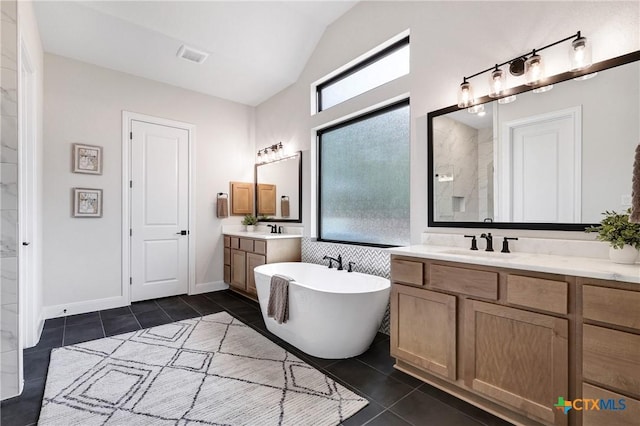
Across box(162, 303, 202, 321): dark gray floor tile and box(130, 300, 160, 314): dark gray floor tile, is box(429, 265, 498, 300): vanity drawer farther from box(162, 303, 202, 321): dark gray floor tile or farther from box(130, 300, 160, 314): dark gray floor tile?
box(130, 300, 160, 314): dark gray floor tile

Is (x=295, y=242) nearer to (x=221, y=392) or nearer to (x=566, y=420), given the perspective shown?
(x=221, y=392)

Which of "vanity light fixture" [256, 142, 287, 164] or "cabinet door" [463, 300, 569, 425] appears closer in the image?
"cabinet door" [463, 300, 569, 425]

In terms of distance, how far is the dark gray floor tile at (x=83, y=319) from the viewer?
10.8 feet

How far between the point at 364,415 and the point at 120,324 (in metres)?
2.82

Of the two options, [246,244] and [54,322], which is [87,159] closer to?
[54,322]

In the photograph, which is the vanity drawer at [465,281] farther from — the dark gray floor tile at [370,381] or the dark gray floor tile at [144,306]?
the dark gray floor tile at [144,306]

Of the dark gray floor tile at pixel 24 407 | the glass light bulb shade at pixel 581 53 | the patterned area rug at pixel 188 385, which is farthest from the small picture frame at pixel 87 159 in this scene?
the glass light bulb shade at pixel 581 53

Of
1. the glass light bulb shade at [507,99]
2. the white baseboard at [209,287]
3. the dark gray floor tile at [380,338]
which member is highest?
the glass light bulb shade at [507,99]

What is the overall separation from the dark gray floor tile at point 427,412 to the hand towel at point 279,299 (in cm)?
113

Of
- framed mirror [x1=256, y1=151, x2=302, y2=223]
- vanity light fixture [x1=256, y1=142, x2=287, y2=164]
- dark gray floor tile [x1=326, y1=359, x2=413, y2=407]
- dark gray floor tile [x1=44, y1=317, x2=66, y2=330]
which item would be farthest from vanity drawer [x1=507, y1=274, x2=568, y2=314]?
dark gray floor tile [x1=44, y1=317, x2=66, y2=330]

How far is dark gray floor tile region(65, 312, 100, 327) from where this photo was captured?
3.30 meters

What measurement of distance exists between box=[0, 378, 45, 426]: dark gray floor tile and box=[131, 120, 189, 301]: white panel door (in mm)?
2023

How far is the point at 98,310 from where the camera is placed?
3717 millimetres

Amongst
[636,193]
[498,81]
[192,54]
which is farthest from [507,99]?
[192,54]
